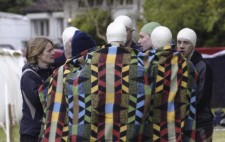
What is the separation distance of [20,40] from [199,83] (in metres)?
46.2

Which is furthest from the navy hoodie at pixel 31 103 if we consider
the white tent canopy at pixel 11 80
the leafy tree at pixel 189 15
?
the leafy tree at pixel 189 15

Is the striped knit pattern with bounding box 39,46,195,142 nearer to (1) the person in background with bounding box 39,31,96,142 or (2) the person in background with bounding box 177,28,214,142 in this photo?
(1) the person in background with bounding box 39,31,96,142

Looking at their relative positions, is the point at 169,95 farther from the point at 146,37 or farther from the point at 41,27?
the point at 41,27

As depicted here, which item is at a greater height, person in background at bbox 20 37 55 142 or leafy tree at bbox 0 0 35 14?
person in background at bbox 20 37 55 142

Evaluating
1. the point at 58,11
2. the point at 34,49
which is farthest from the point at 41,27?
the point at 34,49

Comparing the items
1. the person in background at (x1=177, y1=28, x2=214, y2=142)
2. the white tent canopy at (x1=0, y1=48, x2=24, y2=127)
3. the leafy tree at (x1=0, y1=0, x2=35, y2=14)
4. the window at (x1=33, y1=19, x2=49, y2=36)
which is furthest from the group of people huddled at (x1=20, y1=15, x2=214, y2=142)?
the leafy tree at (x1=0, y1=0, x2=35, y2=14)

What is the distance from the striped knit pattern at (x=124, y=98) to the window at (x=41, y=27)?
48849 mm

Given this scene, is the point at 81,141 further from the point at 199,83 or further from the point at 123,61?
the point at 199,83

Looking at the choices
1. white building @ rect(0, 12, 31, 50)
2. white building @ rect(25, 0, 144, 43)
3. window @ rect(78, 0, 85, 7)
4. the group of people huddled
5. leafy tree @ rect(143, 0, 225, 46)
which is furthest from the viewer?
white building @ rect(0, 12, 31, 50)

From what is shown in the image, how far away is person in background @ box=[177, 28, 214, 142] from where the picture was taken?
500 centimetres

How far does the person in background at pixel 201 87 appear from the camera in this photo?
5.00 metres

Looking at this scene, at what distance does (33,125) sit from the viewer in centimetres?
512

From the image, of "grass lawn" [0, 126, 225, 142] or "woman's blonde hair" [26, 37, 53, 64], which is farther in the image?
"grass lawn" [0, 126, 225, 142]

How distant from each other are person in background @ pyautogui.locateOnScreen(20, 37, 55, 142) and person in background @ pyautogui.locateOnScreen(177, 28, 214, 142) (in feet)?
3.76
